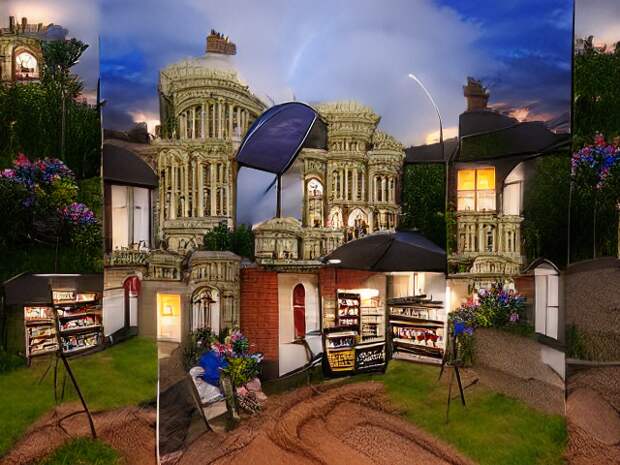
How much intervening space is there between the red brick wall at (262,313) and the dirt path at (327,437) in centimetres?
17

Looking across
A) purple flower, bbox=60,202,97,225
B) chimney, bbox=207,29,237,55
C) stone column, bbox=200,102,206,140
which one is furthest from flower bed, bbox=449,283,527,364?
purple flower, bbox=60,202,97,225

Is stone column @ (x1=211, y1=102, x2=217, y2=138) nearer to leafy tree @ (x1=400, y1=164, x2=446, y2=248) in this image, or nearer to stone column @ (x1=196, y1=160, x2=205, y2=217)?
stone column @ (x1=196, y1=160, x2=205, y2=217)

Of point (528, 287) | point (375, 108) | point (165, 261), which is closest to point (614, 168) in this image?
point (528, 287)

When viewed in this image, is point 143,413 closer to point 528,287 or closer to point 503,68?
point 528,287

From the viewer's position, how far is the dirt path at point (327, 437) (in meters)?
1.62

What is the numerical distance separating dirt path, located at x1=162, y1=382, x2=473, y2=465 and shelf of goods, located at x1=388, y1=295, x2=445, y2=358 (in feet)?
0.68

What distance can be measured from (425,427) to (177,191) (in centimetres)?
127

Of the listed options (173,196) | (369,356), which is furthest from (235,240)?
(369,356)

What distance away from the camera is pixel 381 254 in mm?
1514

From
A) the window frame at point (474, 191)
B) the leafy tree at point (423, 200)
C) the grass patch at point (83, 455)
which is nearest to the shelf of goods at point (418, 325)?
the leafy tree at point (423, 200)

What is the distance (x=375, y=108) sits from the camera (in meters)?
1.49

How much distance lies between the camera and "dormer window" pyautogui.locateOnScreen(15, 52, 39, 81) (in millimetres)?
1945

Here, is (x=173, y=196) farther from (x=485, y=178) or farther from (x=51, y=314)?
(x=485, y=178)

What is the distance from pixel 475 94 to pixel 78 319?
187 centimetres
